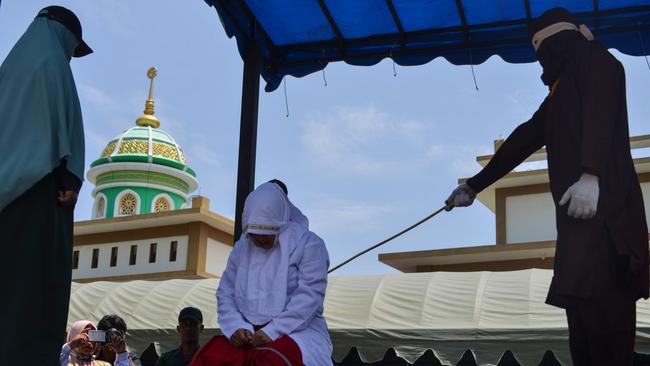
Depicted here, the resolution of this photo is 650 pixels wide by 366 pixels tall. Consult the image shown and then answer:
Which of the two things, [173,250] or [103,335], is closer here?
[103,335]

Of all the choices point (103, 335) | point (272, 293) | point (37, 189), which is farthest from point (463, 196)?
point (103, 335)

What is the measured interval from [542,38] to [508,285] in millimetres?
6127

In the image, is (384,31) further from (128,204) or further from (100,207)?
(100,207)

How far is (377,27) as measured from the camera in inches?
223

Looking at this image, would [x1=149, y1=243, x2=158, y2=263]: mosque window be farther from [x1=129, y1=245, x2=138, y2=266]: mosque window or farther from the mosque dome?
the mosque dome

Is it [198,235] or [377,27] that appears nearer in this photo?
[377,27]

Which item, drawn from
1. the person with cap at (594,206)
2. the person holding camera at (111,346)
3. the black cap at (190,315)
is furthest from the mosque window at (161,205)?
the person with cap at (594,206)

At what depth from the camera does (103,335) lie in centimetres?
512

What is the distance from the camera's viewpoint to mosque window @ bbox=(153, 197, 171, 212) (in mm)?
31062

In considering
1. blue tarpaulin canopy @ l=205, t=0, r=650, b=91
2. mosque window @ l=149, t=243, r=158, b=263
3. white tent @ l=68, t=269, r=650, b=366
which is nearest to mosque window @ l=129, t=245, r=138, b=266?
mosque window @ l=149, t=243, r=158, b=263

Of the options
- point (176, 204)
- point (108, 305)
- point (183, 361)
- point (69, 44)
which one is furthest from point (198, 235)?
point (69, 44)

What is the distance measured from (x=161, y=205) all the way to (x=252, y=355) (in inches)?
1120

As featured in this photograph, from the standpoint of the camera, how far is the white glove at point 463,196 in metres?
3.54

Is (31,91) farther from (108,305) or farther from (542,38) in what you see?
(108,305)
